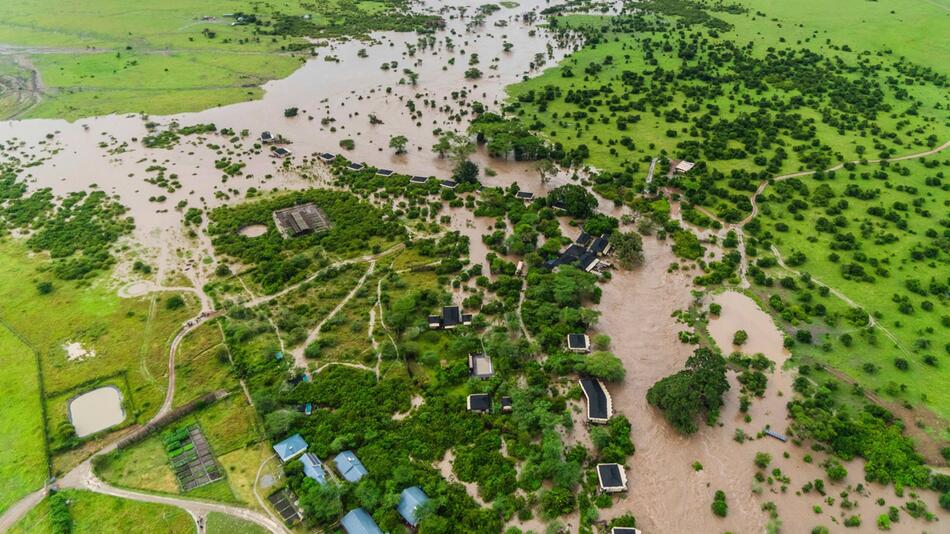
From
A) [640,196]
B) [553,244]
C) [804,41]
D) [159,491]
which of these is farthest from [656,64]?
[159,491]

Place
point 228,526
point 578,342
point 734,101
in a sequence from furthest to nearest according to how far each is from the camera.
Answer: point 734,101, point 578,342, point 228,526

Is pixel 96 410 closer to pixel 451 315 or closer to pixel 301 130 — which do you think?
pixel 451 315

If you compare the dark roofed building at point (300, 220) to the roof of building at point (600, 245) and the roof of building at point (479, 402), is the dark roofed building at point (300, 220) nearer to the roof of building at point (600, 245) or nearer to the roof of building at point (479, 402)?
the roof of building at point (479, 402)

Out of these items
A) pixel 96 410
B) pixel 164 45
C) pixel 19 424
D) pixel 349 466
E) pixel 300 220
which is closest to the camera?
pixel 349 466

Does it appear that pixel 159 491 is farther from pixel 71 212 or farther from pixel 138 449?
pixel 71 212

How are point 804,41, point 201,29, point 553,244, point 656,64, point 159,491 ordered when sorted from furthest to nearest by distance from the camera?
point 201,29
point 804,41
point 656,64
point 553,244
point 159,491

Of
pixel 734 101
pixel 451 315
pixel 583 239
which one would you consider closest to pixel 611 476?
pixel 451 315

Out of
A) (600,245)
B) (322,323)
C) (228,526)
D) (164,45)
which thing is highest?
(164,45)

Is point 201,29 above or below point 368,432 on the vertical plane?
above
